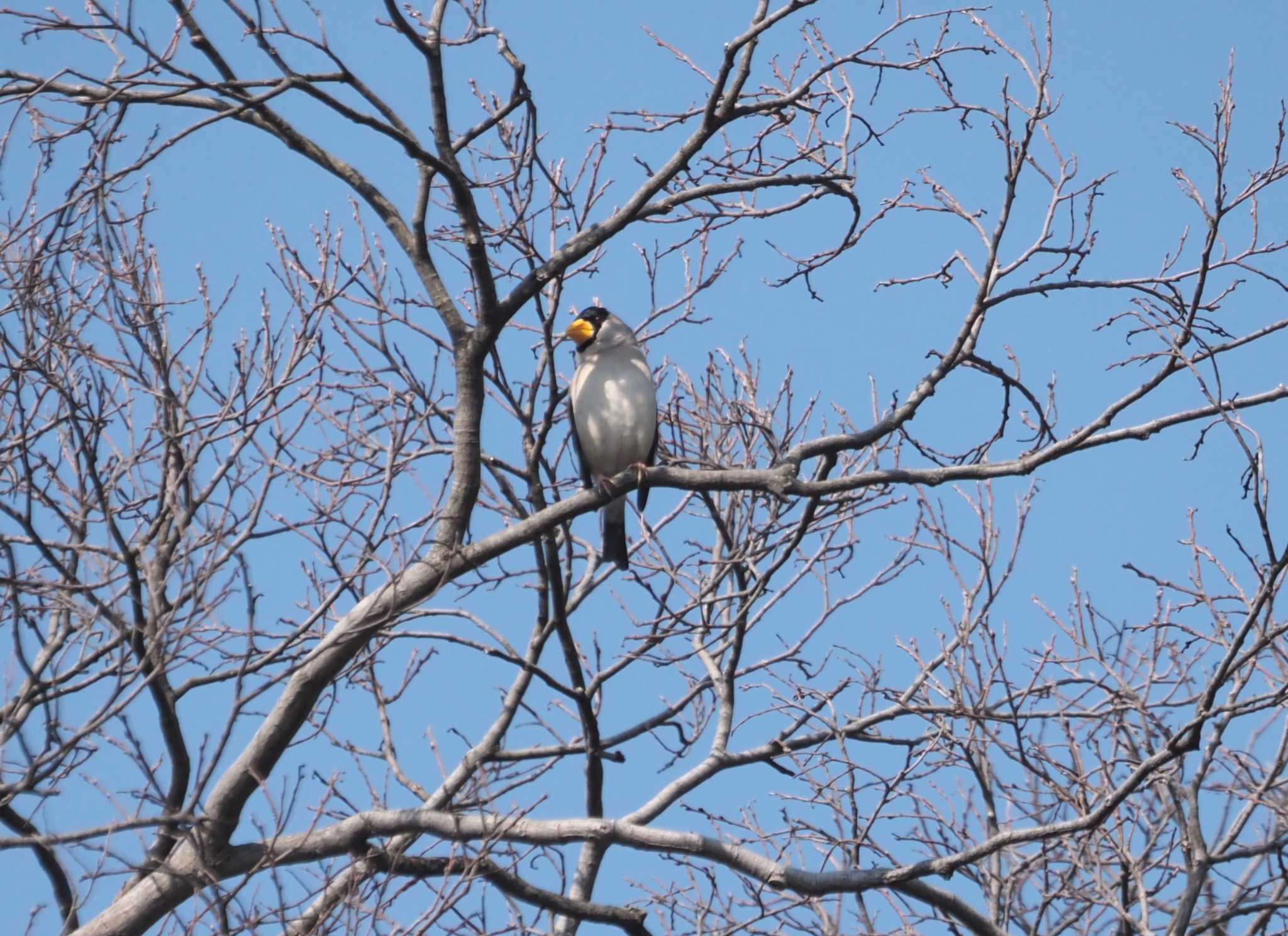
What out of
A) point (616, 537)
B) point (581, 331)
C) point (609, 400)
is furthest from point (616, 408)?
point (616, 537)

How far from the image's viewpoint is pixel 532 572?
19.3ft

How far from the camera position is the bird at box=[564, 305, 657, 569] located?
684 centimetres

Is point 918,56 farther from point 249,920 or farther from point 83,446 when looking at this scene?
point 249,920

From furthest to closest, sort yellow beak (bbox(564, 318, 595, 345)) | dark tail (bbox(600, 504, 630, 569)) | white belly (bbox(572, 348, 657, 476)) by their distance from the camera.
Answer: yellow beak (bbox(564, 318, 595, 345)), white belly (bbox(572, 348, 657, 476)), dark tail (bbox(600, 504, 630, 569))

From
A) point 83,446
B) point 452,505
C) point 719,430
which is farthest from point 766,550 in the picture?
point 83,446

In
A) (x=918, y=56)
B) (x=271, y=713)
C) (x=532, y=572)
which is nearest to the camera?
(x=271, y=713)

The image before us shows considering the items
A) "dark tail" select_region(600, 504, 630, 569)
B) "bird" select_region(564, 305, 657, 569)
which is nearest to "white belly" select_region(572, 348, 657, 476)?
"bird" select_region(564, 305, 657, 569)

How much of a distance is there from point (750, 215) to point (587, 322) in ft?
7.19

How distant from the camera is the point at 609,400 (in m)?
6.85

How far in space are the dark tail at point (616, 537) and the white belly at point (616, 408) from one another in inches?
15.9

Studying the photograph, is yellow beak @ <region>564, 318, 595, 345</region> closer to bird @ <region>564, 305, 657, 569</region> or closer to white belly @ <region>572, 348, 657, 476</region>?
bird @ <region>564, 305, 657, 569</region>

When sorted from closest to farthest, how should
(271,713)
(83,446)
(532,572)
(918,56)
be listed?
(83,446), (271,713), (918,56), (532,572)

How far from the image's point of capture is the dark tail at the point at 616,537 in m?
6.46

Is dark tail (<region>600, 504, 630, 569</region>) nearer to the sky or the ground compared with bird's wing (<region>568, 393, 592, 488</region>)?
nearer to the ground
